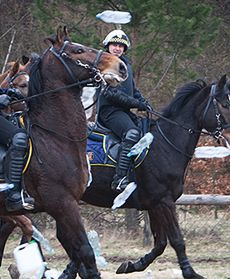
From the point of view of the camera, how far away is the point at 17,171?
761 centimetres

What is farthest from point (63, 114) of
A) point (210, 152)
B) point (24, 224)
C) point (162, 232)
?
point (210, 152)

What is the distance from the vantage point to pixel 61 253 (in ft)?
41.9

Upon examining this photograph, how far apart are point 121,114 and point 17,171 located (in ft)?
8.24

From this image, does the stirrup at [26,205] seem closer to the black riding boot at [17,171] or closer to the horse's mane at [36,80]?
the black riding boot at [17,171]

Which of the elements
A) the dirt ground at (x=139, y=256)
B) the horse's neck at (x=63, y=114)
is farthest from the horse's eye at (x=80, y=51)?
the dirt ground at (x=139, y=256)

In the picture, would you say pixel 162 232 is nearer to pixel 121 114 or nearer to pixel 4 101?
pixel 121 114

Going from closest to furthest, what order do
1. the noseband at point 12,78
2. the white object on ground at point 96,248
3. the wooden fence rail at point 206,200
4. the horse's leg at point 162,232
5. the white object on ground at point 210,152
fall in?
the white object on ground at point 96,248
the horse's leg at point 162,232
the noseband at point 12,78
the white object on ground at point 210,152
the wooden fence rail at point 206,200

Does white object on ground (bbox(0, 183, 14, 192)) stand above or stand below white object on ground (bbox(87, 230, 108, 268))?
above

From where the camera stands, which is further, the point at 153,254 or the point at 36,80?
the point at 153,254

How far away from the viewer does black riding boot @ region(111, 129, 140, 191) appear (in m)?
9.61

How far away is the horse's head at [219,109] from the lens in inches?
386

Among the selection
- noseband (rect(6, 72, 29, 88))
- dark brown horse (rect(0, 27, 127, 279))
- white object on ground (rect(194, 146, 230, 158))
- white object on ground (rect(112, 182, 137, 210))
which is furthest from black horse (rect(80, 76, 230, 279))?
dark brown horse (rect(0, 27, 127, 279))

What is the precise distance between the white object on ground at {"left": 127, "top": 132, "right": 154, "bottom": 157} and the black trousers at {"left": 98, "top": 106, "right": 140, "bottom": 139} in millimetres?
217

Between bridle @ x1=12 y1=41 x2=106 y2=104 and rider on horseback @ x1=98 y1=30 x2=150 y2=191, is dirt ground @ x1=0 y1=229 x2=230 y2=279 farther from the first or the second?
bridle @ x1=12 y1=41 x2=106 y2=104
